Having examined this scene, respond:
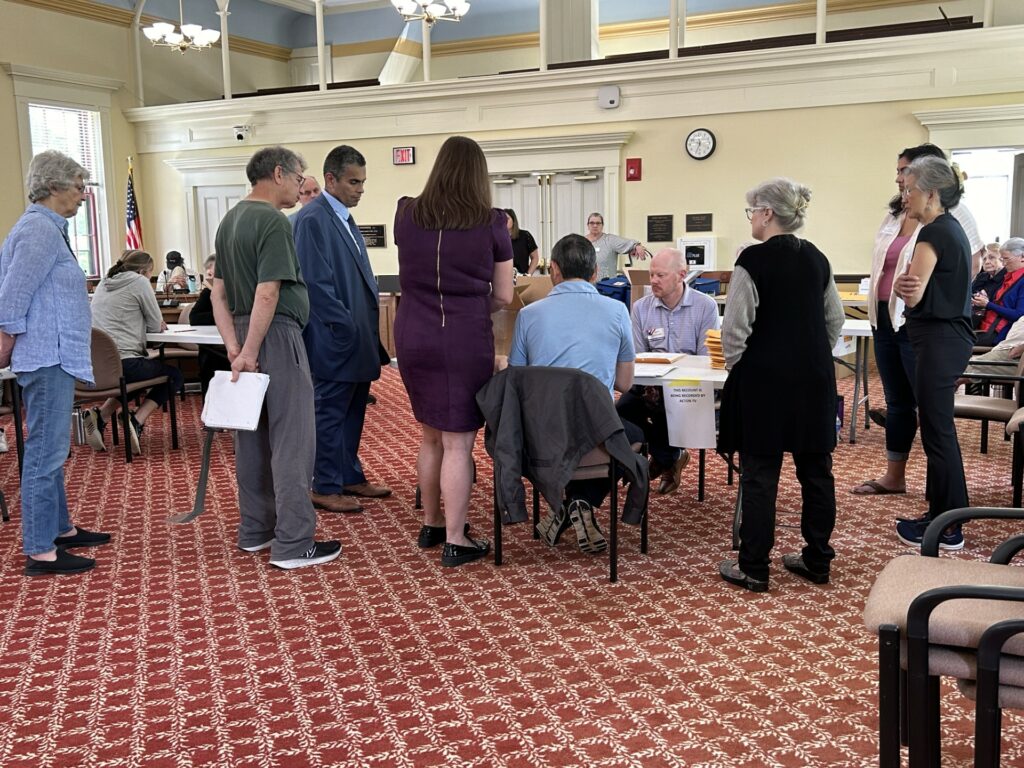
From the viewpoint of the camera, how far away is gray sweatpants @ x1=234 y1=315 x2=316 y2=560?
3.62 meters

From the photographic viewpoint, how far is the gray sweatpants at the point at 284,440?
3623mm

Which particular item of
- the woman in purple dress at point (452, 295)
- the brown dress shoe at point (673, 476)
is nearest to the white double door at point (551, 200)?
the brown dress shoe at point (673, 476)

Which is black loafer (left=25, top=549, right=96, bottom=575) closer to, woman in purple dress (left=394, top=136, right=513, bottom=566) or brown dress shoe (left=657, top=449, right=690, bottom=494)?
woman in purple dress (left=394, top=136, right=513, bottom=566)

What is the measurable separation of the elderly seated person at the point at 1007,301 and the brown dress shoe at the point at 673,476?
3.12 meters

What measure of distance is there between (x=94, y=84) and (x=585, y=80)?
6.83 meters

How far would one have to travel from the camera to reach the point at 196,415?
7422mm

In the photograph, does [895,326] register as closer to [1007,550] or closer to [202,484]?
[1007,550]

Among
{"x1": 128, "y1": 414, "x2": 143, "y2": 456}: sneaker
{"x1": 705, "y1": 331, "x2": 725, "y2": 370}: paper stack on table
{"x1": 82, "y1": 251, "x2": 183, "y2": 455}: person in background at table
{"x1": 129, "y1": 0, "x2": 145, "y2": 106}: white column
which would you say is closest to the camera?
{"x1": 705, "y1": 331, "x2": 725, "y2": 370}: paper stack on table

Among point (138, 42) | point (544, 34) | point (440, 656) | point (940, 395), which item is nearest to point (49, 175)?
point (440, 656)

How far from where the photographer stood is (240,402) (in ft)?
11.6

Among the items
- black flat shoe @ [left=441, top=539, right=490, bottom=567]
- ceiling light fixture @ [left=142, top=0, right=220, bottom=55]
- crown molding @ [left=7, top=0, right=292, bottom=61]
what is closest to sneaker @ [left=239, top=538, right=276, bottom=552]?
black flat shoe @ [left=441, top=539, right=490, bottom=567]

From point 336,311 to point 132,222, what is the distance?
9.73 meters

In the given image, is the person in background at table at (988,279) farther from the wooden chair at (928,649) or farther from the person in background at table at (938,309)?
the wooden chair at (928,649)

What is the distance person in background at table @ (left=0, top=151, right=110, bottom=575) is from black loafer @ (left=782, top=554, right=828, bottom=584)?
2.84 meters
